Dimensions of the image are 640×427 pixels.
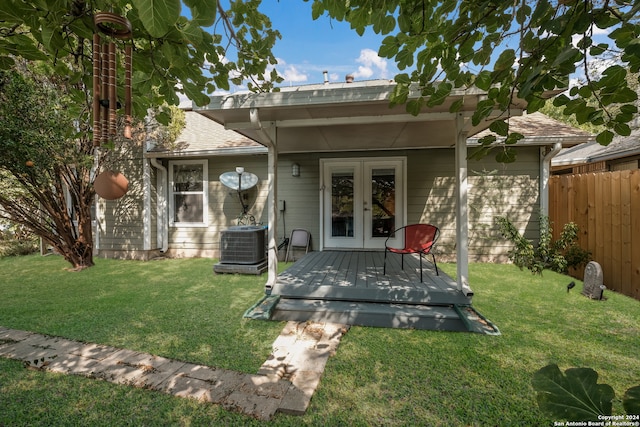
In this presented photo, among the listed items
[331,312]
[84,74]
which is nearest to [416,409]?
[331,312]

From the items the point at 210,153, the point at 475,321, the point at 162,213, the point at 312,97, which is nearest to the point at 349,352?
the point at 475,321

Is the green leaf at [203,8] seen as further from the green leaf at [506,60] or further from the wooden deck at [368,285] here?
→ the wooden deck at [368,285]

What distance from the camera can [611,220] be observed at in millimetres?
4535

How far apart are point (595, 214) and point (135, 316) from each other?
7078 millimetres

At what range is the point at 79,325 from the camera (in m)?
3.32

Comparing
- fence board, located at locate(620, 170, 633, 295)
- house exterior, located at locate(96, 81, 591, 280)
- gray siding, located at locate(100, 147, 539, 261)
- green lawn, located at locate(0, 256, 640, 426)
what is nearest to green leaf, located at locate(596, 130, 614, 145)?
green lawn, located at locate(0, 256, 640, 426)

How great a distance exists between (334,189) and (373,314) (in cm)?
394

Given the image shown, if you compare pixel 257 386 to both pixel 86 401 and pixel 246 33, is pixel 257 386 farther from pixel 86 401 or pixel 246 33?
pixel 246 33

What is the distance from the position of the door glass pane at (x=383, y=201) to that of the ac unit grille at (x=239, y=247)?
8.78 feet

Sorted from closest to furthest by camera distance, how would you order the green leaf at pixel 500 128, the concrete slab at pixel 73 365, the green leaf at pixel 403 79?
the green leaf at pixel 500 128
the green leaf at pixel 403 79
the concrete slab at pixel 73 365

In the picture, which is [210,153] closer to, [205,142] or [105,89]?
[205,142]

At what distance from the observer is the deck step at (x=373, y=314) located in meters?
3.23

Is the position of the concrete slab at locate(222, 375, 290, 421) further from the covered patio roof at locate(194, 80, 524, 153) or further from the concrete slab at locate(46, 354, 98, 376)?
the covered patio roof at locate(194, 80, 524, 153)

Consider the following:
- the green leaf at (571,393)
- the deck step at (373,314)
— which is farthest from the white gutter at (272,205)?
the green leaf at (571,393)
